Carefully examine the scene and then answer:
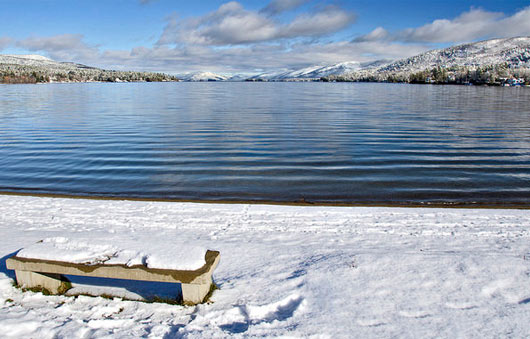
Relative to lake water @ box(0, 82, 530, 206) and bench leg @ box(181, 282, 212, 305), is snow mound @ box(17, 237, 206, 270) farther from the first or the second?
lake water @ box(0, 82, 530, 206)

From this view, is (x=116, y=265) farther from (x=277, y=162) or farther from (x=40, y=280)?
(x=277, y=162)

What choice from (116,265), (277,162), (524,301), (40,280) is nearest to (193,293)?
(116,265)

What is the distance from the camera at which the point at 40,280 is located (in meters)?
5.69

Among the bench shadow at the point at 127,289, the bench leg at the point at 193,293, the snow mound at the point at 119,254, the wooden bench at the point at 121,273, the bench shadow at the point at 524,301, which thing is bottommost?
the bench shadow at the point at 524,301

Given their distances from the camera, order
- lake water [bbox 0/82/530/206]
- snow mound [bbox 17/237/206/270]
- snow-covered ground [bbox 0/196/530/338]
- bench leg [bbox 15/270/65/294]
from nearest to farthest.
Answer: snow-covered ground [bbox 0/196/530/338] < snow mound [bbox 17/237/206/270] < bench leg [bbox 15/270/65/294] < lake water [bbox 0/82/530/206]

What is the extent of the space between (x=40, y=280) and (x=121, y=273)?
58.2 inches

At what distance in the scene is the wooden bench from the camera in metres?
5.17

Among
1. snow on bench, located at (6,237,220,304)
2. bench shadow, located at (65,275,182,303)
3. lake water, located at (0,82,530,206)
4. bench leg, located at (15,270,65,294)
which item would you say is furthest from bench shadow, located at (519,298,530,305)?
lake water, located at (0,82,530,206)

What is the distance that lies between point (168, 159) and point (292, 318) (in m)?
15.5

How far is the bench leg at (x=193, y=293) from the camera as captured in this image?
5.25 metres

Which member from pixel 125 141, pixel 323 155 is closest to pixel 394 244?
pixel 323 155

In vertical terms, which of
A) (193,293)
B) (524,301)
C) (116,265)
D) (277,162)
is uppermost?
(116,265)

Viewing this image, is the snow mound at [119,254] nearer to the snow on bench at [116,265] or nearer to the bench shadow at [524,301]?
the snow on bench at [116,265]

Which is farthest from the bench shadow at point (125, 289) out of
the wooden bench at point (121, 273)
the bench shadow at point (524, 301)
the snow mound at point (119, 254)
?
the bench shadow at point (524, 301)
